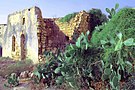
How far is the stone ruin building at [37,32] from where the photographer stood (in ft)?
53.4

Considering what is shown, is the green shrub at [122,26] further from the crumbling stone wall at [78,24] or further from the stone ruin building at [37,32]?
the stone ruin building at [37,32]

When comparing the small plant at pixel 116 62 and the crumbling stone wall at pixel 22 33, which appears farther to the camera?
the crumbling stone wall at pixel 22 33

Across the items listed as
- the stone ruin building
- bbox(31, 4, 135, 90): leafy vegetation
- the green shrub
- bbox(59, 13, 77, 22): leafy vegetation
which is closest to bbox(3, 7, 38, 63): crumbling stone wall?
the stone ruin building

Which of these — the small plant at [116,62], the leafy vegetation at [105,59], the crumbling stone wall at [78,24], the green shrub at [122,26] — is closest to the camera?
the small plant at [116,62]

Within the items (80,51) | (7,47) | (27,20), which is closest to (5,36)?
(7,47)

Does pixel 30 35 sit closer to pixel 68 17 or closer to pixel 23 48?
pixel 23 48

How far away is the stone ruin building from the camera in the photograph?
16281 mm

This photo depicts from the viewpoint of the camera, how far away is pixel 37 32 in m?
16.1

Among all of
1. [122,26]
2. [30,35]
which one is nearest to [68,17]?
[30,35]

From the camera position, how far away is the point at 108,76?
19.8ft

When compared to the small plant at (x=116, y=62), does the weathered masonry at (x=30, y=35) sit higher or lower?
higher

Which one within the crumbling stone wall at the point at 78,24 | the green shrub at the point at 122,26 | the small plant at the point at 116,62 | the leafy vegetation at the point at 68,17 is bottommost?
the small plant at the point at 116,62

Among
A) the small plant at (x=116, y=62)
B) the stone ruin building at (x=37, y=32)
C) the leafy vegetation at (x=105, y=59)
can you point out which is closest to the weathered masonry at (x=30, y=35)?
the stone ruin building at (x=37, y=32)

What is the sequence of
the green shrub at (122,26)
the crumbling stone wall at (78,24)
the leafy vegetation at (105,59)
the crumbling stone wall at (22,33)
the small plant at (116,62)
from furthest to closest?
1. the crumbling stone wall at (22,33)
2. the crumbling stone wall at (78,24)
3. the green shrub at (122,26)
4. the leafy vegetation at (105,59)
5. the small plant at (116,62)
